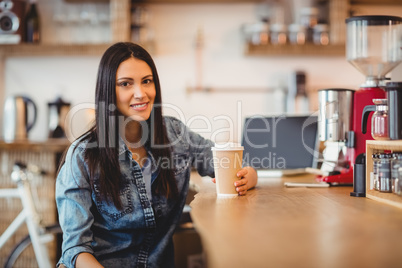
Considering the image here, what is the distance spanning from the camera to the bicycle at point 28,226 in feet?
8.88

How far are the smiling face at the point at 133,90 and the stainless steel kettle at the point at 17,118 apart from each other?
1890mm

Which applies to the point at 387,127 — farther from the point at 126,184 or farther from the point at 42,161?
the point at 42,161

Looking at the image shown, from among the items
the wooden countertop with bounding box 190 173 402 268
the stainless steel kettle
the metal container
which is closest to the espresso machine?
the metal container

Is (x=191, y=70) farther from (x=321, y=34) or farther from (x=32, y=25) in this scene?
(x=32, y=25)

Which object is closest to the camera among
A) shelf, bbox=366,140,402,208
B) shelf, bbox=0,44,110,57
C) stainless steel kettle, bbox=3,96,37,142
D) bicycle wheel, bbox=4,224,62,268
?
shelf, bbox=366,140,402,208

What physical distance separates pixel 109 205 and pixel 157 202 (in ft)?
0.57

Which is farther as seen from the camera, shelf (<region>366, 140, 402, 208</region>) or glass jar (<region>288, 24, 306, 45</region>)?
glass jar (<region>288, 24, 306, 45</region>)

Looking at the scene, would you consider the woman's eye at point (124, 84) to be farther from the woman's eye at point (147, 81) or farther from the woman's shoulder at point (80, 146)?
the woman's shoulder at point (80, 146)

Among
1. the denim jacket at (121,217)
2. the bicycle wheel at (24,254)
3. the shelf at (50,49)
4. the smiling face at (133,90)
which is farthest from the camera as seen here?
the shelf at (50,49)

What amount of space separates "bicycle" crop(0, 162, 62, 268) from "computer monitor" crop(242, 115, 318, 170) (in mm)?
1167

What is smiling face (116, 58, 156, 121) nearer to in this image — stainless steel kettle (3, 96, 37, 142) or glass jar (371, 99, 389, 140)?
glass jar (371, 99, 389, 140)

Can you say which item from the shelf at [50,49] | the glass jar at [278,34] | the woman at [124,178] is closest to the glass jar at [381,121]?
the woman at [124,178]

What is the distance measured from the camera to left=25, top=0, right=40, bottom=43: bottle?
137 inches

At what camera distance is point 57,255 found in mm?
2928
